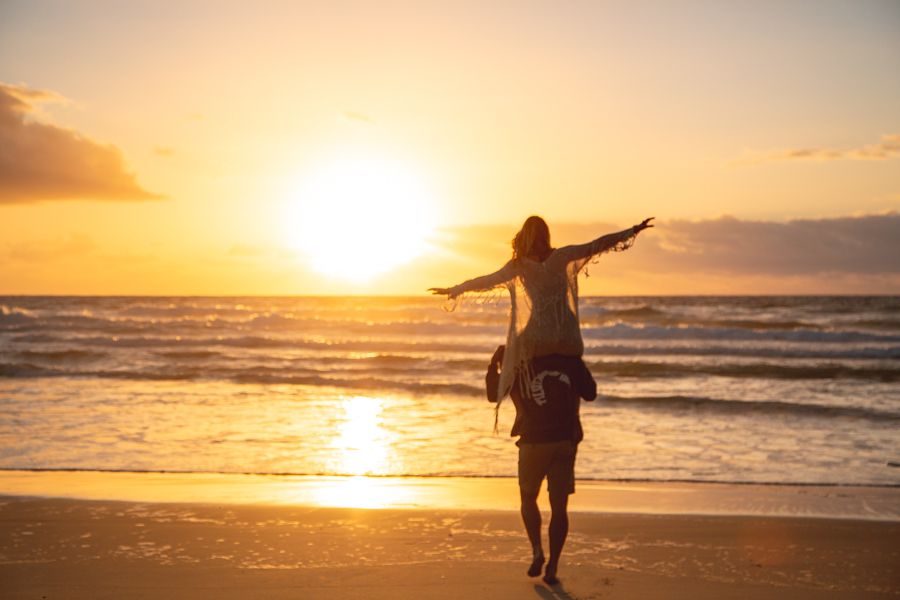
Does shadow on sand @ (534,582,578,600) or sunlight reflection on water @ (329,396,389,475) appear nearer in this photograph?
shadow on sand @ (534,582,578,600)

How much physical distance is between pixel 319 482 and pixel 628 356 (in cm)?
2131

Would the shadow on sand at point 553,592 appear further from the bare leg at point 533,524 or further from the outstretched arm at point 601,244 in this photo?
Answer: the outstretched arm at point 601,244

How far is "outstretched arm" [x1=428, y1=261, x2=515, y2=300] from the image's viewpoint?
5008mm

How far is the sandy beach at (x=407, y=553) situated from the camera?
196 inches

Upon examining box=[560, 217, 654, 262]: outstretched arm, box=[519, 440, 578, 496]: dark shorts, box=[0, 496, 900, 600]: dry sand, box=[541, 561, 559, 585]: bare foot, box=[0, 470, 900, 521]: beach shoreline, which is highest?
box=[560, 217, 654, 262]: outstretched arm

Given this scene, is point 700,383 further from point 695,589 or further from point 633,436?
point 695,589

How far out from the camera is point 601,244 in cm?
480

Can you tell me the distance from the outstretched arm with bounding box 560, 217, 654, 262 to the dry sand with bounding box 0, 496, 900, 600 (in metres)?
1.82

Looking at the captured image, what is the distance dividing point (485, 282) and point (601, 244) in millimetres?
685

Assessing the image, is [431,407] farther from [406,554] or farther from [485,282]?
[485,282]

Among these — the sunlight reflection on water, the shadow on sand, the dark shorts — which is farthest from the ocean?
the shadow on sand

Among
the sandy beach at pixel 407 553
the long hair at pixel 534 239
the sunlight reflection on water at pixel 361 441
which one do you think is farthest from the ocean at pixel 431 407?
the long hair at pixel 534 239

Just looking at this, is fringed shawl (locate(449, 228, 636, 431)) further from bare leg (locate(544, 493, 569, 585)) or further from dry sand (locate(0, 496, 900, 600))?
dry sand (locate(0, 496, 900, 600))

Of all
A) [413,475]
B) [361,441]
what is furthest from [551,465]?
[361,441]
